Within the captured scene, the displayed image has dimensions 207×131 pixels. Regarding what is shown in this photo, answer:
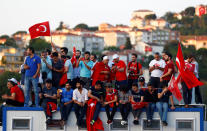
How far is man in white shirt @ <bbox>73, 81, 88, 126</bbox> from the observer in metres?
16.2

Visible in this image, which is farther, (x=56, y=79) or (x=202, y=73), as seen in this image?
(x=202, y=73)

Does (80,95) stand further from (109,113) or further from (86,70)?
(86,70)

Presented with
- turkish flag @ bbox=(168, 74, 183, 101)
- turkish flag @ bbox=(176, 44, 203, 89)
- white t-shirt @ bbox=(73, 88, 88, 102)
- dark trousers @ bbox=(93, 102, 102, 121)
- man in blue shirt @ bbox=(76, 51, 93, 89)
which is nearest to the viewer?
dark trousers @ bbox=(93, 102, 102, 121)

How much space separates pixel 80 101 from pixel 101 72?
4.43ft

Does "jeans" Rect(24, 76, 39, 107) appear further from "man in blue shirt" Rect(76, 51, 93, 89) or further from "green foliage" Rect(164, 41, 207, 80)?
"green foliage" Rect(164, 41, 207, 80)

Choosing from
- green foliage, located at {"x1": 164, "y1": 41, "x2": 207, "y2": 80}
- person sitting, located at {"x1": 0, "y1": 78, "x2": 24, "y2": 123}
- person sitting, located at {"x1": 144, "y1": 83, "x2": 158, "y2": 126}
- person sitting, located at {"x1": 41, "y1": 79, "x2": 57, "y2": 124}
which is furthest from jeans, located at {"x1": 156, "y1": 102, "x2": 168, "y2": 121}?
green foliage, located at {"x1": 164, "y1": 41, "x2": 207, "y2": 80}

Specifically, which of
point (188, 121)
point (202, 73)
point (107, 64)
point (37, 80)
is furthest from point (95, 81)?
point (202, 73)

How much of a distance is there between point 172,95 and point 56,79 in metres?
3.49

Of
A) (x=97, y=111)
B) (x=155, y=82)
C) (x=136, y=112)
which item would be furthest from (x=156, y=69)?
(x=97, y=111)

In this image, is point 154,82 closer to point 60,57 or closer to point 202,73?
point 60,57

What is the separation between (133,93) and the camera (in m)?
16.3

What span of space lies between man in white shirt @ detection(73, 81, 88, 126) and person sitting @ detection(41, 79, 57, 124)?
588mm

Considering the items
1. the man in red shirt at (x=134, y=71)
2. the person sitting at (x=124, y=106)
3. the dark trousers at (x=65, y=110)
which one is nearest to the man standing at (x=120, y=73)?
the man in red shirt at (x=134, y=71)

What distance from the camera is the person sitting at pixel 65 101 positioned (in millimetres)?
16219
